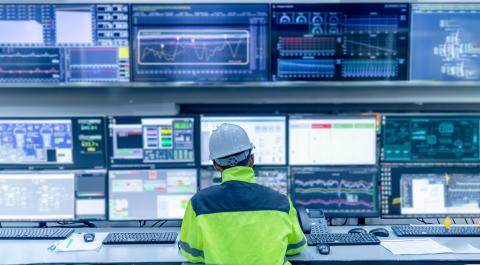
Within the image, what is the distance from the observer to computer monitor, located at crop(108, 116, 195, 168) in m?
2.52

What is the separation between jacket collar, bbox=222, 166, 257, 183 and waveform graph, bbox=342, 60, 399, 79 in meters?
1.02

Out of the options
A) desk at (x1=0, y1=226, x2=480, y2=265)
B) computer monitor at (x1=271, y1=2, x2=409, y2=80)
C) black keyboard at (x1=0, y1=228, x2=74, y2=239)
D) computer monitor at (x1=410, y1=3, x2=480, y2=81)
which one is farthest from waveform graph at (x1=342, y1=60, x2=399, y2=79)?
black keyboard at (x1=0, y1=228, x2=74, y2=239)

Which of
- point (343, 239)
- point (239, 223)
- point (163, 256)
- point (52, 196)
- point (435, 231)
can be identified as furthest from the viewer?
point (52, 196)

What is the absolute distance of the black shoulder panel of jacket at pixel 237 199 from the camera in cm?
180

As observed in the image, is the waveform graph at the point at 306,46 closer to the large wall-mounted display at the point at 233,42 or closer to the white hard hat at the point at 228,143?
the large wall-mounted display at the point at 233,42

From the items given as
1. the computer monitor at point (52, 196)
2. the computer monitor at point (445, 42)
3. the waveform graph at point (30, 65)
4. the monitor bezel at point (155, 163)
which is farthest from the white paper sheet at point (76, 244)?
the computer monitor at point (445, 42)

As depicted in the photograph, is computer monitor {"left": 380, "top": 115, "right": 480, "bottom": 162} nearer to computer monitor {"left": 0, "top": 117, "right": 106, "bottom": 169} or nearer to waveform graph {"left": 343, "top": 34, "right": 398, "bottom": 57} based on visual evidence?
waveform graph {"left": 343, "top": 34, "right": 398, "bottom": 57}

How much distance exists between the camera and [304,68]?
8.46ft

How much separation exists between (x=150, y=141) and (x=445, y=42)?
170cm

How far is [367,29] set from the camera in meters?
2.57

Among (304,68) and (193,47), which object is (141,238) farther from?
(304,68)

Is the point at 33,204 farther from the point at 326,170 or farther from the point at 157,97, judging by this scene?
the point at 326,170

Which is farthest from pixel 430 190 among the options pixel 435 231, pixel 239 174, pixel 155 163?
pixel 155 163

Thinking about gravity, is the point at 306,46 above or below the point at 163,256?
above
